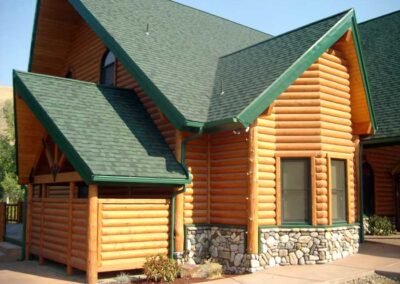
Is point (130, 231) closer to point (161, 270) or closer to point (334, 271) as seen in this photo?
point (161, 270)

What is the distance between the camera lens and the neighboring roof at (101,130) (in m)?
10.5

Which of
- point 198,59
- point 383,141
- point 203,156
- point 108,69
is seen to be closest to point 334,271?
point 203,156

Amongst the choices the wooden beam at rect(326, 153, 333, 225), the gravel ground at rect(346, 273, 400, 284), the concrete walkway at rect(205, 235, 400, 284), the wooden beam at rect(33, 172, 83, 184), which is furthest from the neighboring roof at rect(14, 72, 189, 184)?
the gravel ground at rect(346, 273, 400, 284)

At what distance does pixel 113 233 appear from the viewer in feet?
34.6

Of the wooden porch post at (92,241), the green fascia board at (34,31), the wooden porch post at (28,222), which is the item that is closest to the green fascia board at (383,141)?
the wooden porch post at (92,241)

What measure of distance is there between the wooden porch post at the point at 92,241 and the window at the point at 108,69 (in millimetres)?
6958

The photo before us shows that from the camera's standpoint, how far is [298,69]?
12.1 m

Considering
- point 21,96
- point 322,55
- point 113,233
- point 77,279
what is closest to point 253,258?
point 113,233

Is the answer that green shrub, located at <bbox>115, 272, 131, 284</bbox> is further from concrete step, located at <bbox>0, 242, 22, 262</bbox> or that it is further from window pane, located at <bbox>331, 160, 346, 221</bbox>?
window pane, located at <bbox>331, 160, 346, 221</bbox>

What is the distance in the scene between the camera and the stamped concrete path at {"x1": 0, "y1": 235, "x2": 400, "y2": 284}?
397 inches

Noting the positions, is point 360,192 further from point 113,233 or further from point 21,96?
point 21,96

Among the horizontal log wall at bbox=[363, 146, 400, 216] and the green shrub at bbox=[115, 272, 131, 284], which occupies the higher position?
the horizontal log wall at bbox=[363, 146, 400, 216]

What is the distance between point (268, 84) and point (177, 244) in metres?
4.78

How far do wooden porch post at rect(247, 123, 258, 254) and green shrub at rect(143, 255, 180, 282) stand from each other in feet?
6.49
